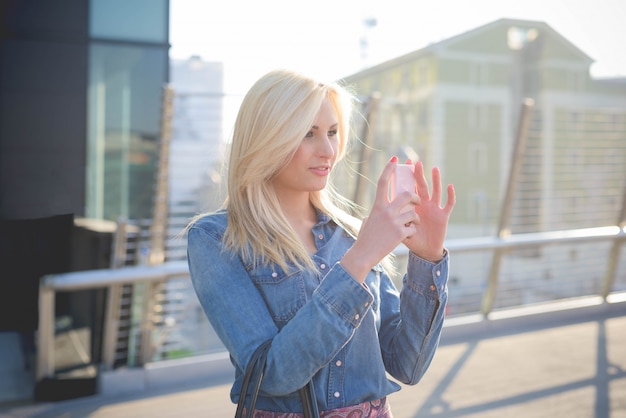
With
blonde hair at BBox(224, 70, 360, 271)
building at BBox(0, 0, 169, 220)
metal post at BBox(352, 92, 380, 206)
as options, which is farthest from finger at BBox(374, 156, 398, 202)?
building at BBox(0, 0, 169, 220)

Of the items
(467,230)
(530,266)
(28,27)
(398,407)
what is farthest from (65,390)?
(467,230)

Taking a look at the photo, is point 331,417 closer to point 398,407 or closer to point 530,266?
point 398,407

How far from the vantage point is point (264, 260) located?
171 centimetres

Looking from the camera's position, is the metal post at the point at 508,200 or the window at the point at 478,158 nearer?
the metal post at the point at 508,200

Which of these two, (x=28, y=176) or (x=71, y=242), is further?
(x=28, y=176)

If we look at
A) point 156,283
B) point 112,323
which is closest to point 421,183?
point 156,283

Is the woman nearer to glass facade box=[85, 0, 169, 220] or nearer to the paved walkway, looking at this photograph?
the paved walkway

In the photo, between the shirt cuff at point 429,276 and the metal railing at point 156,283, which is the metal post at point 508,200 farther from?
the shirt cuff at point 429,276

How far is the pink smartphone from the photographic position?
5.29 feet

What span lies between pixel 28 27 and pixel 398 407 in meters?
5.12

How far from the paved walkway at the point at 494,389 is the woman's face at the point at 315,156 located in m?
2.58

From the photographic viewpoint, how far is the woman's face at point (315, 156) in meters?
1.78

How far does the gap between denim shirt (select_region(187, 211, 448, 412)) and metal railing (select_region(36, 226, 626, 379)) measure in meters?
2.78

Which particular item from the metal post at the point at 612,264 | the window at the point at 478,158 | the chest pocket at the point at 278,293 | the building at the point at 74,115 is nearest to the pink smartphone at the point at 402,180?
the chest pocket at the point at 278,293
